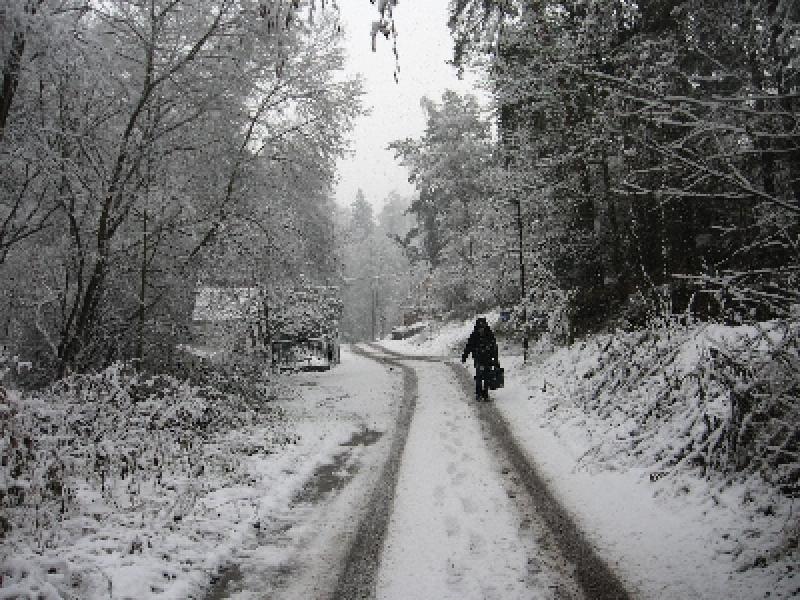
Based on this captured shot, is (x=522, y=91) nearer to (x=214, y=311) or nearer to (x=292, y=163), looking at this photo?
(x=292, y=163)

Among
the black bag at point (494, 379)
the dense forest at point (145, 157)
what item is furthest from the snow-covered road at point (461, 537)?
the dense forest at point (145, 157)

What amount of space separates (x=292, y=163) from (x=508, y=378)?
358 inches

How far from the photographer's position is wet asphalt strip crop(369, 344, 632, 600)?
455cm

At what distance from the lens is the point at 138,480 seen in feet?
23.7

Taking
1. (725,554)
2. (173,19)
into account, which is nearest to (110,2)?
(173,19)

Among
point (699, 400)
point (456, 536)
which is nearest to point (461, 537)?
point (456, 536)

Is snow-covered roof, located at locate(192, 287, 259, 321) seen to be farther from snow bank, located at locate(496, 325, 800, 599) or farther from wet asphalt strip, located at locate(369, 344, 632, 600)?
wet asphalt strip, located at locate(369, 344, 632, 600)

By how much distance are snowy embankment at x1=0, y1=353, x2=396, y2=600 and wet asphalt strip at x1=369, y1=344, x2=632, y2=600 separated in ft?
8.64

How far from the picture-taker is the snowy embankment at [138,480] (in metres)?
4.80

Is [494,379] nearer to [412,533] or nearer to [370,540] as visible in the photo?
[412,533]

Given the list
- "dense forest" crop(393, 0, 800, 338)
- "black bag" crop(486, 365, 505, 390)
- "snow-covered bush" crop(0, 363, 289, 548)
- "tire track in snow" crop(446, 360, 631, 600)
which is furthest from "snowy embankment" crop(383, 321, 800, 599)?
"snow-covered bush" crop(0, 363, 289, 548)

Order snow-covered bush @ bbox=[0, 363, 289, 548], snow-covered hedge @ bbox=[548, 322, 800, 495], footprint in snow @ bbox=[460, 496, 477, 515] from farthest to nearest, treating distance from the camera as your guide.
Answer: footprint in snow @ bbox=[460, 496, 477, 515], snow-covered bush @ bbox=[0, 363, 289, 548], snow-covered hedge @ bbox=[548, 322, 800, 495]

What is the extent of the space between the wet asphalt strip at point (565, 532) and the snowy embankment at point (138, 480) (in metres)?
2.63

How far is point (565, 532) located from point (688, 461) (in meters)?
2.11
